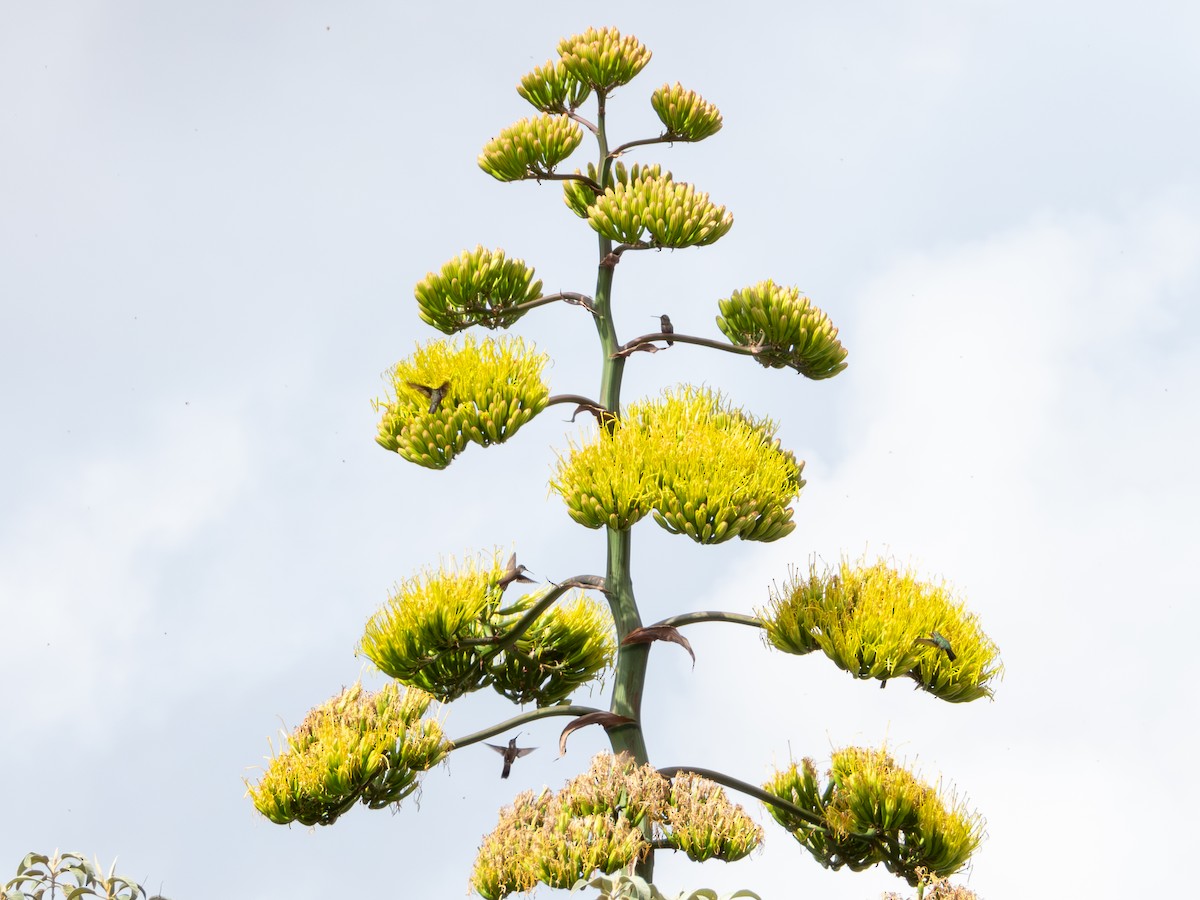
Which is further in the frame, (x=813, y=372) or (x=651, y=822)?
(x=813, y=372)

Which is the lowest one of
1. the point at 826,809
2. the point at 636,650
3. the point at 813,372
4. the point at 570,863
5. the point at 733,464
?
the point at 570,863

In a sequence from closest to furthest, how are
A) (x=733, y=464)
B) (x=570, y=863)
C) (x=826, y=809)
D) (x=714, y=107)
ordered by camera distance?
(x=570, y=863), (x=733, y=464), (x=826, y=809), (x=714, y=107)

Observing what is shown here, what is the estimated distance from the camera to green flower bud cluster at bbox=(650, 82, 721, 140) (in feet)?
27.2

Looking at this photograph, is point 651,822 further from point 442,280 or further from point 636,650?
point 442,280

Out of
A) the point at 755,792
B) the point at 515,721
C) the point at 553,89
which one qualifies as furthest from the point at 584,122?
the point at 755,792

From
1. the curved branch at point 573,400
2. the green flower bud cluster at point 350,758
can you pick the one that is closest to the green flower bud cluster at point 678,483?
the curved branch at point 573,400

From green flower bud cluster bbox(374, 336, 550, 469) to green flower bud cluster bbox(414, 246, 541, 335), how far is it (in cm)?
32

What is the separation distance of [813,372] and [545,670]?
84.5 inches

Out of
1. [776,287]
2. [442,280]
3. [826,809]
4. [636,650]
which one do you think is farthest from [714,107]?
[826,809]

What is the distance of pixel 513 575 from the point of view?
766 cm

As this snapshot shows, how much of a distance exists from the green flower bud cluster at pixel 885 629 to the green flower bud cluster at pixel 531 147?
2.56 meters

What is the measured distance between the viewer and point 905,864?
25.3 feet

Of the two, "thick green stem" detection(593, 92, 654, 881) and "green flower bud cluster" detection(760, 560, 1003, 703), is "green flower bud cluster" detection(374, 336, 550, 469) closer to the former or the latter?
"thick green stem" detection(593, 92, 654, 881)

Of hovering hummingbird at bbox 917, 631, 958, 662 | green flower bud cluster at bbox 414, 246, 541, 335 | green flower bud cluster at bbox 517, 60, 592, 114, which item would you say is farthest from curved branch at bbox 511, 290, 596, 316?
hovering hummingbird at bbox 917, 631, 958, 662
